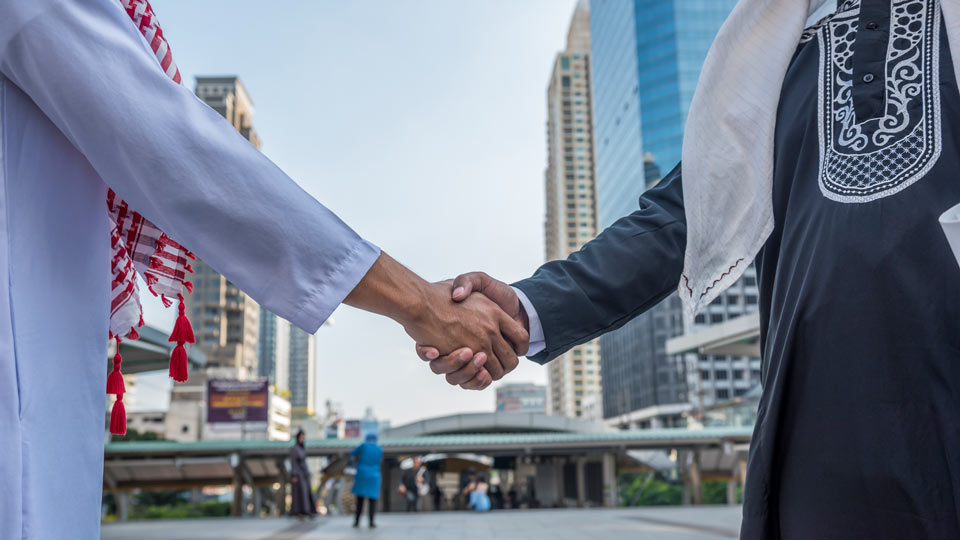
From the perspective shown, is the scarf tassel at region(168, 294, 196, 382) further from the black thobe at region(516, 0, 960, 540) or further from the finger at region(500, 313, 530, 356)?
the black thobe at region(516, 0, 960, 540)

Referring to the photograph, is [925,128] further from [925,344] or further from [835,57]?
[925,344]

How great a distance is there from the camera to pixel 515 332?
165cm

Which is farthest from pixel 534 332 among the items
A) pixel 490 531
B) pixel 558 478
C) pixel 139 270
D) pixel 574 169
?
pixel 574 169

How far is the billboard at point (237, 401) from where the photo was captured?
4516 cm

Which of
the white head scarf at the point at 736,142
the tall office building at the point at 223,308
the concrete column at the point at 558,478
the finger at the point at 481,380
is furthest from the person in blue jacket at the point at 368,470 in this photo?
the tall office building at the point at 223,308

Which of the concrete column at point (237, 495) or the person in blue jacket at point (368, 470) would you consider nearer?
the person in blue jacket at point (368, 470)

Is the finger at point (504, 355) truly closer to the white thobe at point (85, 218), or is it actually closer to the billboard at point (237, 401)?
the white thobe at point (85, 218)

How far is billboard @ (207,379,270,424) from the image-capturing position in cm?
4516

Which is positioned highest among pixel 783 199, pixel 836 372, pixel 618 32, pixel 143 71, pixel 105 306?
pixel 618 32

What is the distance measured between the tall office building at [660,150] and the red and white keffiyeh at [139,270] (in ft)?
266

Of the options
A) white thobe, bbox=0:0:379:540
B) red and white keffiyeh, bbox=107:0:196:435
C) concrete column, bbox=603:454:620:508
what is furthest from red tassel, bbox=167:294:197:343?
concrete column, bbox=603:454:620:508

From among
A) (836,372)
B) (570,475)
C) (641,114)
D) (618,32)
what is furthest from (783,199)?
(618,32)

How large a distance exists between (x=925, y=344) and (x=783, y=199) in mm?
382

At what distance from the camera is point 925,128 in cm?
124
